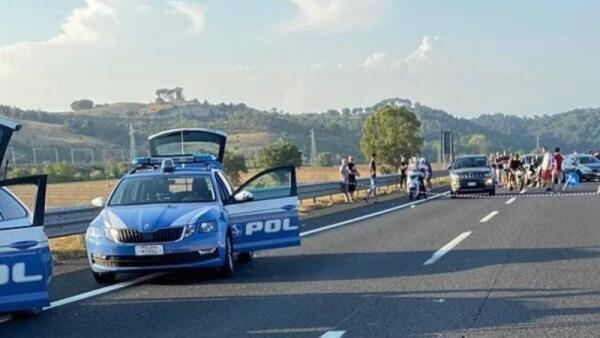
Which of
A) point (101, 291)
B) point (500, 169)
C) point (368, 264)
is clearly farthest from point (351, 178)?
point (101, 291)

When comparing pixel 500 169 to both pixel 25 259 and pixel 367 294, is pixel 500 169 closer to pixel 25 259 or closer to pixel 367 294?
pixel 367 294

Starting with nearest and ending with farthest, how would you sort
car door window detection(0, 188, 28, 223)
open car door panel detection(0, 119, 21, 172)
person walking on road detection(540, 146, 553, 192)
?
open car door panel detection(0, 119, 21, 172)
car door window detection(0, 188, 28, 223)
person walking on road detection(540, 146, 553, 192)

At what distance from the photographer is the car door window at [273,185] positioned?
12.0 m

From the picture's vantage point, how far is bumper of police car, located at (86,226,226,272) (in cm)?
1008

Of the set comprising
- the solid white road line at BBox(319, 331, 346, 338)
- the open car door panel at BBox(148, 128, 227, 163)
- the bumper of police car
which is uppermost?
the open car door panel at BBox(148, 128, 227, 163)

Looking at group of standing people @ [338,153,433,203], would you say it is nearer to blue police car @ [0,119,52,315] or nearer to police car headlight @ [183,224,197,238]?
police car headlight @ [183,224,197,238]

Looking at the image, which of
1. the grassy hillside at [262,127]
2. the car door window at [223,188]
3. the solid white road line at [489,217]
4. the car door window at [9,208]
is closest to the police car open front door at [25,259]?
the car door window at [9,208]

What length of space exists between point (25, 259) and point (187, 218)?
2.84m

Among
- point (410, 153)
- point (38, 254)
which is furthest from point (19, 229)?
point (410, 153)

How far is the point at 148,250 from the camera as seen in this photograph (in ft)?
33.0

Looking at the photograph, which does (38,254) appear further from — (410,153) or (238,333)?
(410,153)

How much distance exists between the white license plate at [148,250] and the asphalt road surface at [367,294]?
17.8 inches

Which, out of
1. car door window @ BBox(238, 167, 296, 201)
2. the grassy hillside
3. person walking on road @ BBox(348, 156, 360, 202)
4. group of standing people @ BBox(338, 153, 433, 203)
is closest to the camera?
car door window @ BBox(238, 167, 296, 201)

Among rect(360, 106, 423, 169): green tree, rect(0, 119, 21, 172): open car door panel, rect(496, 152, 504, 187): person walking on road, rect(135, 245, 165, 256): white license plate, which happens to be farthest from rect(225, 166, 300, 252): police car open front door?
rect(360, 106, 423, 169): green tree
